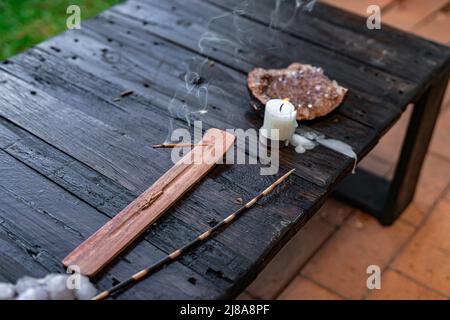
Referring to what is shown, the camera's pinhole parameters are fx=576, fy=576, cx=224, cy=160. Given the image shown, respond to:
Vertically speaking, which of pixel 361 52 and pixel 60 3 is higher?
pixel 361 52

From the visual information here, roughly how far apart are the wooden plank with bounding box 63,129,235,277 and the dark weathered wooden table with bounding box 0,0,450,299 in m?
0.02

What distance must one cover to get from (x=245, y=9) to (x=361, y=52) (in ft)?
1.39

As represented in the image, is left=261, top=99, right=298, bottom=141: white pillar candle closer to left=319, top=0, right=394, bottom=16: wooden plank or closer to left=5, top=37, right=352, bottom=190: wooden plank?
left=5, top=37, right=352, bottom=190: wooden plank

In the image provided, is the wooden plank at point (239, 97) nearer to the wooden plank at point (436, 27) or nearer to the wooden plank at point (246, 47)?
the wooden plank at point (246, 47)

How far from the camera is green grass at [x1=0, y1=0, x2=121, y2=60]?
8.95 feet

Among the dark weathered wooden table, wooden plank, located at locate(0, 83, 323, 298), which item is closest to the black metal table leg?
the dark weathered wooden table

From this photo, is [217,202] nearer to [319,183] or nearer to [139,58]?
[319,183]

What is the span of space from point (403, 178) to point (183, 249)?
3.70 ft

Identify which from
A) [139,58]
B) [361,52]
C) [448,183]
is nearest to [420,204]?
[448,183]

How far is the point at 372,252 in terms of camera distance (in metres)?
1.99

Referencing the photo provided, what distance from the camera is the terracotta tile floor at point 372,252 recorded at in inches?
73.1

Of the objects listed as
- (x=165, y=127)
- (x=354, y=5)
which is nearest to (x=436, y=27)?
(x=354, y=5)

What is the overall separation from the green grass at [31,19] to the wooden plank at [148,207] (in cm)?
168
